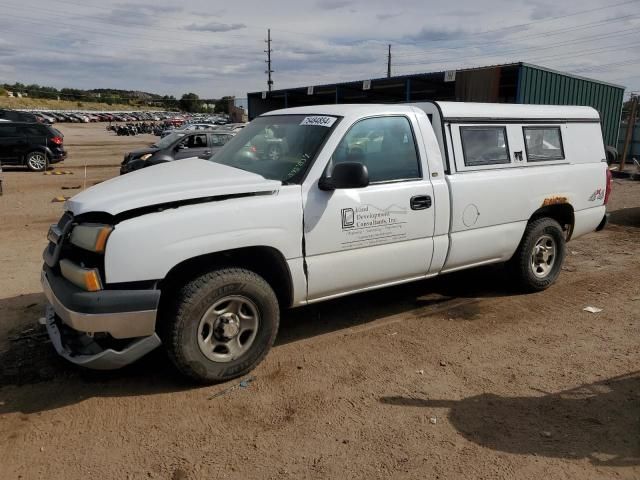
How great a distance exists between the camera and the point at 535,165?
5309 millimetres

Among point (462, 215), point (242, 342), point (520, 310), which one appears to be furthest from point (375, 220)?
point (520, 310)

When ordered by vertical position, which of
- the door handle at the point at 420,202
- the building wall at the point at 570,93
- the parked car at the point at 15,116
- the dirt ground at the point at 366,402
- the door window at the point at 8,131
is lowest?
the dirt ground at the point at 366,402

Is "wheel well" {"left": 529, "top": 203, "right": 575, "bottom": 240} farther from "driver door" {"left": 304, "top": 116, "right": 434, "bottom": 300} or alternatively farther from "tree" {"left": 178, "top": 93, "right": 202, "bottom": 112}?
"tree" {"left": 178, "top": 93, "right": 202, "bottom": 112}

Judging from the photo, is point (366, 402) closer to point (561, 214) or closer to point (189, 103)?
point (561, 214)

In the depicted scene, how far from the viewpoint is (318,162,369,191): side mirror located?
3.68m

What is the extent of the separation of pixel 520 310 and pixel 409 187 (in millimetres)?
1914

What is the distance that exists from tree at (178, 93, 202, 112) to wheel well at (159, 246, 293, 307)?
5254 inches

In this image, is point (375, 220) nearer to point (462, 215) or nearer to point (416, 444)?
point (462, 215)

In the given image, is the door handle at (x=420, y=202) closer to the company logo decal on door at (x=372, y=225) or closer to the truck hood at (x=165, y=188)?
the company logo decal on door at (x=372, y=225)

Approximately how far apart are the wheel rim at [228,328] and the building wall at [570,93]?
1321 centimetres

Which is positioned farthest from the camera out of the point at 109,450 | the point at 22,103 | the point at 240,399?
the point at 22,103

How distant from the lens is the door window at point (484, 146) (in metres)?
4.80

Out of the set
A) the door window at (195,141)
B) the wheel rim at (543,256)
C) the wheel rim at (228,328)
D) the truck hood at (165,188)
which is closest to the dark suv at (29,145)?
the door window at (195,141)

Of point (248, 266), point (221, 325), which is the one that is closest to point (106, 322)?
point (221, 325)
